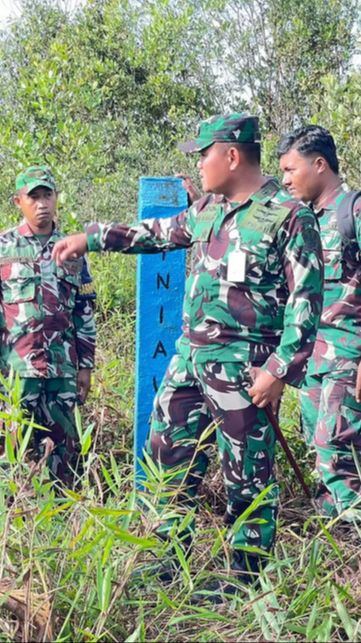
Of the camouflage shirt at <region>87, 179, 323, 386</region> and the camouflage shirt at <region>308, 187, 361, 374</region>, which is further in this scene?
the camouflage shirt at <region>308, 187, 361, 374</region>

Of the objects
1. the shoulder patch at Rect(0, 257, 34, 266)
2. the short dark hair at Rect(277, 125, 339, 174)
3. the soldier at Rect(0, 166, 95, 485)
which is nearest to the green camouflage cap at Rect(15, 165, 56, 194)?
the soldier at Rect(0, 166, 95, 485)

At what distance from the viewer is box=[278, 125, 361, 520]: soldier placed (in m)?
3.43

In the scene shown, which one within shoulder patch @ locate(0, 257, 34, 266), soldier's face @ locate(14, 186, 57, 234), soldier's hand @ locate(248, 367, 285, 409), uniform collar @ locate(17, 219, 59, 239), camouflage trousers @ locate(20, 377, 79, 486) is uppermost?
soldier's face @ locate(14, 186, 57, 234)

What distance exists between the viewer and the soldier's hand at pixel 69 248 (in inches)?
118

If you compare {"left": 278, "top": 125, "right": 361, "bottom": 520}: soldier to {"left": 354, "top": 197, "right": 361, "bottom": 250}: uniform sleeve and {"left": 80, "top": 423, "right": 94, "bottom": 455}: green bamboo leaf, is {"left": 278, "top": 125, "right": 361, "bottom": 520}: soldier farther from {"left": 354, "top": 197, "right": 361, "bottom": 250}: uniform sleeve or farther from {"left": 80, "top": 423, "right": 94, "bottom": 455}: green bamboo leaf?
{"left": 80, "top": 423, "right": 94, "bottom": 455}: green bamboo leaf

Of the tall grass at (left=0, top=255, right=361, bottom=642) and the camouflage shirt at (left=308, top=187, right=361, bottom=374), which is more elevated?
the camouflage shirt at (left=308, top=187, right=361, bottom=374)

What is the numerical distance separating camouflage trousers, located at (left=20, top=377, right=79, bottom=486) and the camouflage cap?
Answer: 1405mm

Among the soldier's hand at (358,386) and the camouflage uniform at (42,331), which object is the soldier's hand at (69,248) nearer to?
the camouflage uniform at (42,331)

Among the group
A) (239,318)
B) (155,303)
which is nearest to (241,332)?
(239,318)

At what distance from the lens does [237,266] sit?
2.89 meters

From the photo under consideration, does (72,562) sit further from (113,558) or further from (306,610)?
(306,610)

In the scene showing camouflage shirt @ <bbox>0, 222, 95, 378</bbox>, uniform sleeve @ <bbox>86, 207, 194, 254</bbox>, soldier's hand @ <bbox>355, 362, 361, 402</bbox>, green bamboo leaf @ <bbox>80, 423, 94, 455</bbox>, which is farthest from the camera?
camouflage shirt @ <bbox>0, 222, 95, 378</bbox>

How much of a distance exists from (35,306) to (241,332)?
51.4 inches

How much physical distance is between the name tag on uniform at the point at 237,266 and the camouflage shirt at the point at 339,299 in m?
0.68
